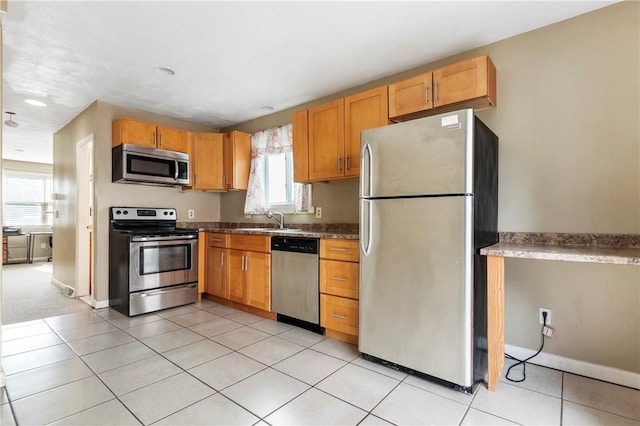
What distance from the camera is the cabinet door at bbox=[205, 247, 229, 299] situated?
363 cm

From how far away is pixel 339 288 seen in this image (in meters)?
2.60

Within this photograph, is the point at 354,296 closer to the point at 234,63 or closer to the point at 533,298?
the point at 533,298

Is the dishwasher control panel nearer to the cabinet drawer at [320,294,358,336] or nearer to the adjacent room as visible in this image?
the adjacent room

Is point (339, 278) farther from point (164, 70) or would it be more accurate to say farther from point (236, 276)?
point (164, 70)

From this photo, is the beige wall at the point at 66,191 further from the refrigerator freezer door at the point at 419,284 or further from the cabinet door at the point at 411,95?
the refrigerator freezer door at the point at 419,284

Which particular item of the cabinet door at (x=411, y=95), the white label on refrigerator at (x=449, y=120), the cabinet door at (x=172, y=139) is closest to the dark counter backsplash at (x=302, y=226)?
the cabinet door at (x=172, y=139)

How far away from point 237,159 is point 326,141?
5.19 feet

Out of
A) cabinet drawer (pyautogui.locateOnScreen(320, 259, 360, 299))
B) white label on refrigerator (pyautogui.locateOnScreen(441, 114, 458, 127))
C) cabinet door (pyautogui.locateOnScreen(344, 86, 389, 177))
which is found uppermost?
cabinet door (pyautogui.locateOnScreen(344, 86, 389, 177))

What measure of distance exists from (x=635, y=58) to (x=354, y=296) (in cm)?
239

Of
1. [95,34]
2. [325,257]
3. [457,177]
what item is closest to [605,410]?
[457,177]

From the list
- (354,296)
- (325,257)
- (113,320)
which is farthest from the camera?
(113,320)

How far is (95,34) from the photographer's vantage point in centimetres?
230

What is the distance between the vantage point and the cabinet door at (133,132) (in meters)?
3.53

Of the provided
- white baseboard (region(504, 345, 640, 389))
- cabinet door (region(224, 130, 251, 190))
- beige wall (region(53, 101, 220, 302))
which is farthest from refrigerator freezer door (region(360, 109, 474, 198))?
beige wall (region(53, 101, 220, 302))
